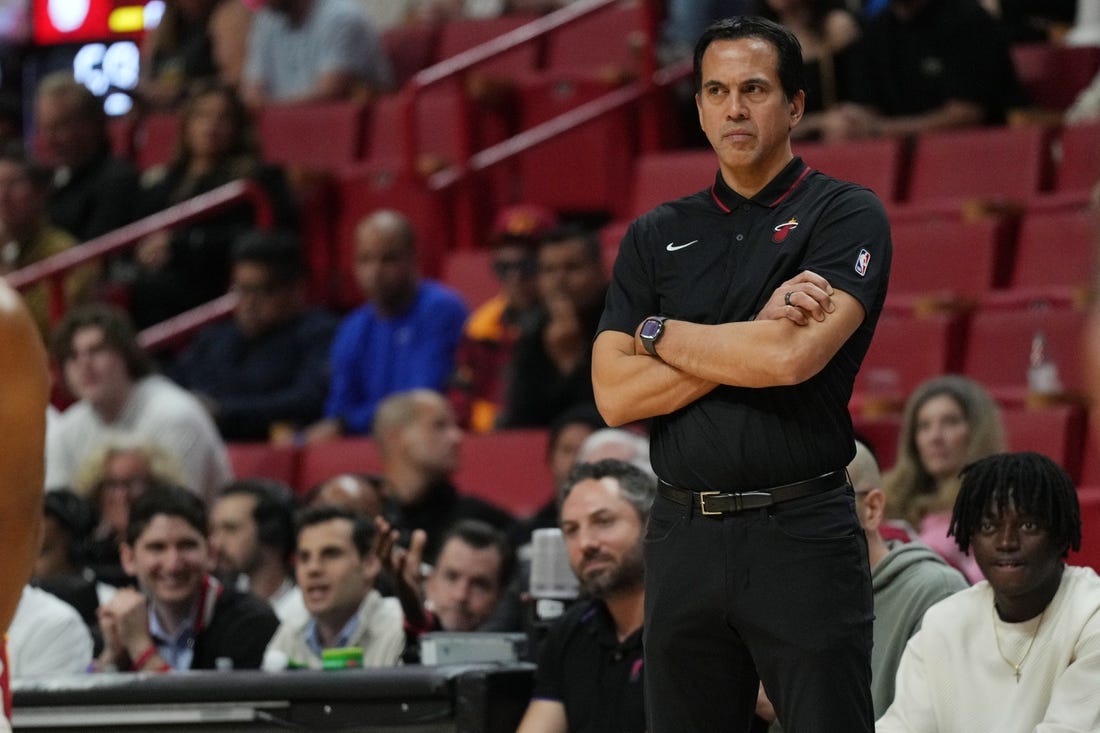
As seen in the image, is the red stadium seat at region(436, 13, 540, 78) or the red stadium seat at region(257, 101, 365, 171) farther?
the red stadium seat at region(436, 13, 540, 78)

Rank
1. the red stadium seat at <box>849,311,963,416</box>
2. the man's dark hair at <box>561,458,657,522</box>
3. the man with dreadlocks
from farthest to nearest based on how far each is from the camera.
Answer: the red stadium seat at <box>849,311,963,416</box>
the man's dark hair at <box>561,458,657,522</box>
the man with dreadlocks

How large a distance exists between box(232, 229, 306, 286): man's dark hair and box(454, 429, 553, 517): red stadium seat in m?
1.42

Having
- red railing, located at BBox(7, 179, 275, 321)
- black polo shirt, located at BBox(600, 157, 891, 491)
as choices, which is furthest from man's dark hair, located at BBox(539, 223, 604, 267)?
black polo shirt, located at BBox(600, 157, 891, 491)

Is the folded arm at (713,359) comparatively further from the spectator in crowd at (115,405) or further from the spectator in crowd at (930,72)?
the spectator in crowd at (930,72)

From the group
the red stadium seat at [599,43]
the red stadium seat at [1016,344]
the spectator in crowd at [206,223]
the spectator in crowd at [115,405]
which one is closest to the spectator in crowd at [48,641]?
the spectator in crowd at [115,405]

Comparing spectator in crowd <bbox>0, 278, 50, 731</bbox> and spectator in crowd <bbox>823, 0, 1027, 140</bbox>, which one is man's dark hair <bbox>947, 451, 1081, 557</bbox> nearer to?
spectator in crowd <bbox>0, 278, 50, 731</bbox>

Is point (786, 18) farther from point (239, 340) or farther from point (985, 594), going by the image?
point (985, 594)

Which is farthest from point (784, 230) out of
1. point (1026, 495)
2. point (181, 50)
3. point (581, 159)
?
point (181, 50)

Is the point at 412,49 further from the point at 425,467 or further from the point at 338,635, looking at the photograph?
the point at 338,635

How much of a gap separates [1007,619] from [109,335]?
14.7 feet

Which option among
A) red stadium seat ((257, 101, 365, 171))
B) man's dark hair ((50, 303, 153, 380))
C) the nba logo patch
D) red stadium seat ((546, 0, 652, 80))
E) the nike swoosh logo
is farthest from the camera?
red stadium seat ((257, 101, 365, 171))

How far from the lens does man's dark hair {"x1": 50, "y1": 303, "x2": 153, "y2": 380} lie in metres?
7.65

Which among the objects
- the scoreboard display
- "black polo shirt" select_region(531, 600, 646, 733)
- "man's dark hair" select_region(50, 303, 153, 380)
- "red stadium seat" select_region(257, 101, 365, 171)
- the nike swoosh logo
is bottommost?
"black polo shirt" select_region(531, 600, 646, 733)

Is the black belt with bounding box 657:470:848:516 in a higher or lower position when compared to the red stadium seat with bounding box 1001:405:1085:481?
lower
